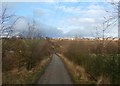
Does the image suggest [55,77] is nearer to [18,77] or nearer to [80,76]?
[80,76]

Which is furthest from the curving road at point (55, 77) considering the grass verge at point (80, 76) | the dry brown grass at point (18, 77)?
the dry brown grass at point (18, 77)

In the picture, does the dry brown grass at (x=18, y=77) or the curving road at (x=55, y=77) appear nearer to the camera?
the dry brown grass at (x=18, y=77)

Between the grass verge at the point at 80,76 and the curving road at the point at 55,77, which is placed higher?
the grass verge at the point at 80,76

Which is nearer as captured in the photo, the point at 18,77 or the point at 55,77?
the point at 18,77

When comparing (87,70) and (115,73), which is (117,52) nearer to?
(115,73)

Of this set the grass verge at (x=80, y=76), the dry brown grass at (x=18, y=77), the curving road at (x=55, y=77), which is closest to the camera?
the dry brown grass at (x=18, y=77)

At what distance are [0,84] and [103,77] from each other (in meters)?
6.35

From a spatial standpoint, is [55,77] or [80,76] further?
[55,77]

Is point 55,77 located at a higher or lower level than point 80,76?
lower

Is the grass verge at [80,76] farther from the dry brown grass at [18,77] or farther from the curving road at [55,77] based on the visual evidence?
the dry brown grass at [18,77]

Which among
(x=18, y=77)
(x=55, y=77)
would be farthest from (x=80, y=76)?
(x=18, y=77)

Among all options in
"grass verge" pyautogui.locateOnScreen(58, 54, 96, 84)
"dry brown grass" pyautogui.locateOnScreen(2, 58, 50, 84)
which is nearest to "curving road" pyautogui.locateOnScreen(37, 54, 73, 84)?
"grass verge" pyautogui.locateOnScreen(58, 54, 96, 84)

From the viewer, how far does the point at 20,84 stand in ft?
67.1

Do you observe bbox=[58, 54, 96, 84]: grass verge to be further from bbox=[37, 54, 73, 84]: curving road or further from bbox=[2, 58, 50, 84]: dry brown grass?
bbox=[2, 58, 50, 84]: dry brown grass
